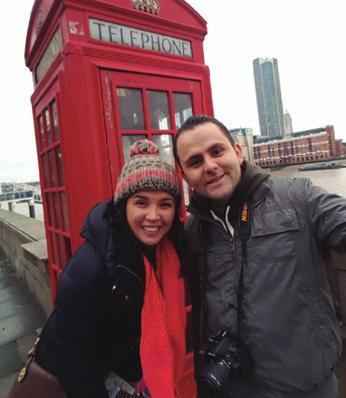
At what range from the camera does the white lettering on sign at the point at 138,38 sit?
180cm

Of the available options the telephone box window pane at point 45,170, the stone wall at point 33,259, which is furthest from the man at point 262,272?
the stone wall at point 33,259

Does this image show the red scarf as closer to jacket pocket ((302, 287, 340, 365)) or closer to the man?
the man

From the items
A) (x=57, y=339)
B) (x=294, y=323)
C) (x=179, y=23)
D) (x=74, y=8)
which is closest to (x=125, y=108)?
(x=74, y=8)

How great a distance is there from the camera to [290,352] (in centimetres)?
104

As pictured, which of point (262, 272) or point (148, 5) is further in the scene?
point (148, 5)

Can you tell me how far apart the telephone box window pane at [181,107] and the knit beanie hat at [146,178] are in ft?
2.64

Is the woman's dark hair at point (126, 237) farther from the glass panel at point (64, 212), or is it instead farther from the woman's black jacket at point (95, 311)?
the glass panel at point (64, 212)

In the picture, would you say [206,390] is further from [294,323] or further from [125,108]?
[125,108]

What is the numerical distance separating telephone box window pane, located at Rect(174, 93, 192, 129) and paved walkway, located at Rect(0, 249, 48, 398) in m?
2.75

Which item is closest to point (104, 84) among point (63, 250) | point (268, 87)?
point (63, 250)

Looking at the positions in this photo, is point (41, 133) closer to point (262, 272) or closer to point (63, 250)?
point (63, 250)

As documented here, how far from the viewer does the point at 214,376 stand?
1066 millimetres

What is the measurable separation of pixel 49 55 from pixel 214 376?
220 cm

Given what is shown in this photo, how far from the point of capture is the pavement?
2.66 m
